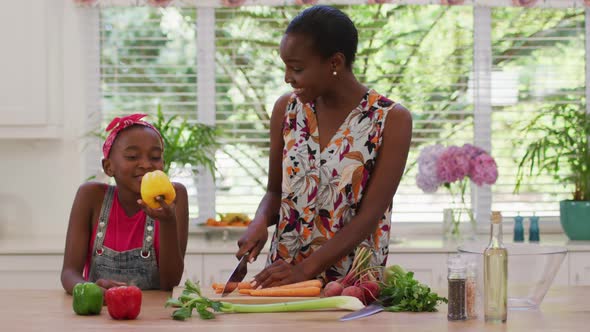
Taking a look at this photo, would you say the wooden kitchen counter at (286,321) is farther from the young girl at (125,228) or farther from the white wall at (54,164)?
the white wall at (54,164)

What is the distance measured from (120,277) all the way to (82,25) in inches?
94.6

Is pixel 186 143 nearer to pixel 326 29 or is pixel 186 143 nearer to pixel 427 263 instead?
pixel 427 263

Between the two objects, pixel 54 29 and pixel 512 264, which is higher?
pixel 54 29

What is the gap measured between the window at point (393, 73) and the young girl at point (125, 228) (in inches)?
81.5

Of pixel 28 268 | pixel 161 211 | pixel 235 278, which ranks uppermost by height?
pixel 161 211

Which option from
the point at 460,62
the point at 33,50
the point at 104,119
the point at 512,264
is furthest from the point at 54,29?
the point at 512,264

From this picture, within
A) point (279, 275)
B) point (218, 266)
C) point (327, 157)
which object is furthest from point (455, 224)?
point (279, 275)

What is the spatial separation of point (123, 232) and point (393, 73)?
2.37 meters

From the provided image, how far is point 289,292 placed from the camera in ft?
7.02

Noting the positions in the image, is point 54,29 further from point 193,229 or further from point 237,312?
point 237,312

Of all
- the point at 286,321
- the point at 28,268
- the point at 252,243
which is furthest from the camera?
the point at 28,268

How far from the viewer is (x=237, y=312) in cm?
205

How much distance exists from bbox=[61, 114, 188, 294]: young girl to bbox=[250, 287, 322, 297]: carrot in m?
0.39

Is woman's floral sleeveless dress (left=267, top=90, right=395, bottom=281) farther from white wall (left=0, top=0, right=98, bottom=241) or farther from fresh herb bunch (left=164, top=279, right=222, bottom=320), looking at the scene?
white wall (left=0, top=0, right=98, bottom=241)
